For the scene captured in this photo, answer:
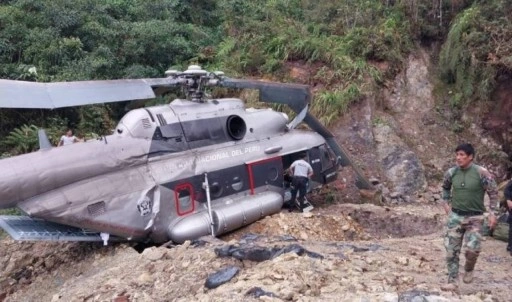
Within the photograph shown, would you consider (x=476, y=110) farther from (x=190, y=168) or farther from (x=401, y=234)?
(x=190, y=168)

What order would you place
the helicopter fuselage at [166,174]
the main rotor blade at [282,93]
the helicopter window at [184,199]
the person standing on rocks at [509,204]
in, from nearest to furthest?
1. the person standing on rocks at [509,204]
2. the helicopter fuselage at [166,174]
3. the helicopter window at [184,199]
4. the main rotor blade at [282,93]

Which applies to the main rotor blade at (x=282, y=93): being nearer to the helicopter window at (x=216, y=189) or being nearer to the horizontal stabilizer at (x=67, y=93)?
the helicopter window at (x=216, y=189)

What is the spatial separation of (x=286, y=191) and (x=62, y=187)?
4586 mm

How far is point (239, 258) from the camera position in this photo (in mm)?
6926

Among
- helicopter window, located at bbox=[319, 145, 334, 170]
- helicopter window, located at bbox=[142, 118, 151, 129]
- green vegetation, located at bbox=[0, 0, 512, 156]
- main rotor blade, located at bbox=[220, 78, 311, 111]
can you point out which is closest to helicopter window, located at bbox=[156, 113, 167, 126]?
helicopter window, located at bbox=[142, 118, 151, 129]

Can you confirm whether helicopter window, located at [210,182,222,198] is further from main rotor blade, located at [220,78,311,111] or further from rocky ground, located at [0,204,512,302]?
main rotor blade, located at [220,78,311,111]

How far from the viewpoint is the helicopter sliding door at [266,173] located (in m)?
10.3

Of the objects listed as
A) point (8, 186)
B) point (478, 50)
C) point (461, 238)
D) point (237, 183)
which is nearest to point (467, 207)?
point (461, 238)

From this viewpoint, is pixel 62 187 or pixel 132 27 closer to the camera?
pixel 62 187

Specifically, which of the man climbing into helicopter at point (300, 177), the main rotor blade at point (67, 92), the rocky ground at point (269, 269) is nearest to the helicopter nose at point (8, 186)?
the main rotor blade at point (67, 92)

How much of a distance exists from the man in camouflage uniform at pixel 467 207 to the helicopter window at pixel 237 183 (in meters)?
4.47

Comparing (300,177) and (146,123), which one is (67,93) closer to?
(146,123)

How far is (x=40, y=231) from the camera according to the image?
7695 mm

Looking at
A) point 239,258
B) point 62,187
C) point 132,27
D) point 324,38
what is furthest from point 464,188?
point 132,27
